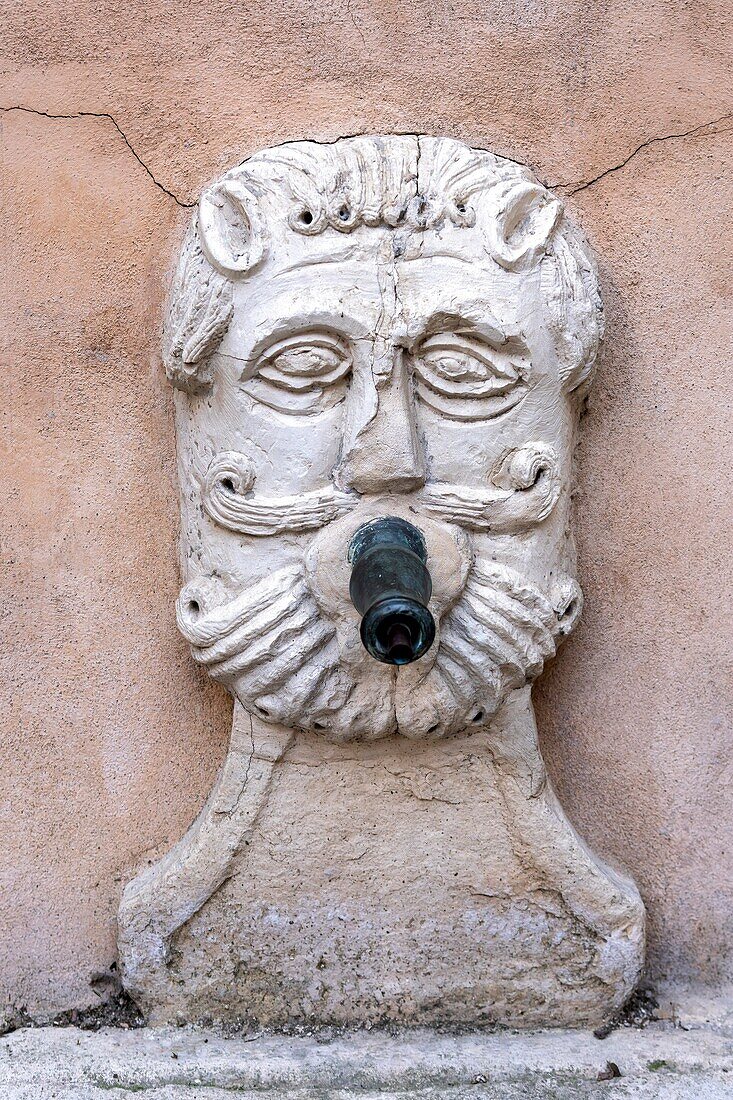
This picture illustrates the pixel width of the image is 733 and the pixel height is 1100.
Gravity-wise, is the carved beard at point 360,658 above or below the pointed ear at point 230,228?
below

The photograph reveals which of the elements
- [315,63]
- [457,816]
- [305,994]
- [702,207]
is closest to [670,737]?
[457,816]

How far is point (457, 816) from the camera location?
1836mm

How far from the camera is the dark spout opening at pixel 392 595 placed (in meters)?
1.44

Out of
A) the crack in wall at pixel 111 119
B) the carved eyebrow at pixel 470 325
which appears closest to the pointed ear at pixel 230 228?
the crack in wall at pixel 111 119

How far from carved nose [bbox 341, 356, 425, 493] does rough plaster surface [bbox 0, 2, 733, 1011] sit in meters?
0.38

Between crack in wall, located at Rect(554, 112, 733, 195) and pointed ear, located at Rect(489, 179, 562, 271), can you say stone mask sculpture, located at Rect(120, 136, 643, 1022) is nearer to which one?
pointed ear, located at Rect(489, 179, 562, 271)

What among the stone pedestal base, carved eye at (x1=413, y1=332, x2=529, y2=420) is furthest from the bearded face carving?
the stone pedestal base

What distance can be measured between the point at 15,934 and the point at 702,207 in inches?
64.7

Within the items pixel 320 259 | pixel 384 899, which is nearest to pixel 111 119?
pixel 320 259

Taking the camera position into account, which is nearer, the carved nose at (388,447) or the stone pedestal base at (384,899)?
the carved nose at (388,447)

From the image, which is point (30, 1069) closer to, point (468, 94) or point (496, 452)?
point (496, 452)

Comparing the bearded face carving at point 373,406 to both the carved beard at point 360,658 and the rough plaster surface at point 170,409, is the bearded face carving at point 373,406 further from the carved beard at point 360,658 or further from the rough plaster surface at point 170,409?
the rough plaster surface at point 170,409

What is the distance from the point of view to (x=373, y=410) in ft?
5.41

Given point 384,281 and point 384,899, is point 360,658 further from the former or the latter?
point 384,281
